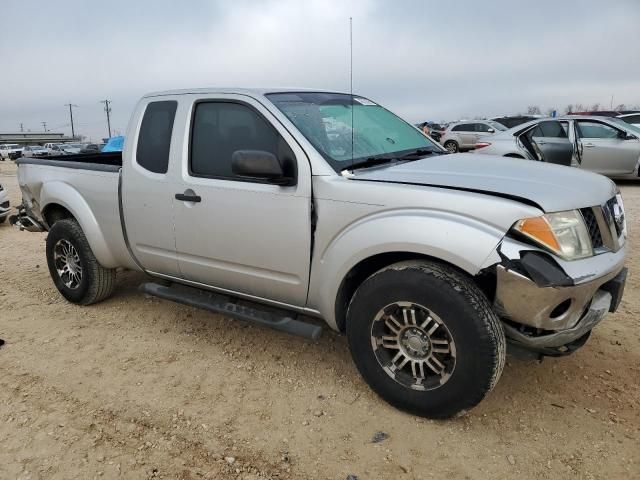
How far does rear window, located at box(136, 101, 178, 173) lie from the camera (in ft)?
12.1

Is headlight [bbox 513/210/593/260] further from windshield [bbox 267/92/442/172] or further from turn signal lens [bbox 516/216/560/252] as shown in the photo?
windshield [bbox 267/92/442/172]

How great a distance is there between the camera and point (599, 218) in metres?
2.65

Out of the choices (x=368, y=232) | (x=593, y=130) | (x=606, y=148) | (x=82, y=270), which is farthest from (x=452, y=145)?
(x=368, y=232)

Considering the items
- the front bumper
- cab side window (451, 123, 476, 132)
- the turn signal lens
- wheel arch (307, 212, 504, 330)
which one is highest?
cab side window (451, 123, 476, 132)

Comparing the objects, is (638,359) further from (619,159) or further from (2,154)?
(2,154)

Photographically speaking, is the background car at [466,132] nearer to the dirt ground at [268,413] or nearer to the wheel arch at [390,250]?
the dirt ground at [268,413]

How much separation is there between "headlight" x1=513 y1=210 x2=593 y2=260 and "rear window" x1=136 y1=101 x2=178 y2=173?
2458 mm

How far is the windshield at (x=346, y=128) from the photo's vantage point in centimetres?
313

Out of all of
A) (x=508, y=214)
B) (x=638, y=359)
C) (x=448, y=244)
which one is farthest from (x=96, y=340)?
(x=638, y=359)

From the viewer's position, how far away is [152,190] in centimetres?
368

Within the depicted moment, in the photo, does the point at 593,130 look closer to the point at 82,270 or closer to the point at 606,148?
the point at 606,148

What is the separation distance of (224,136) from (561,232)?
2.16 metres

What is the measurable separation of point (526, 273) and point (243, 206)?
171 centimetres

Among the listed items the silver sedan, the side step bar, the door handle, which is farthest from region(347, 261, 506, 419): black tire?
the silver sedan
